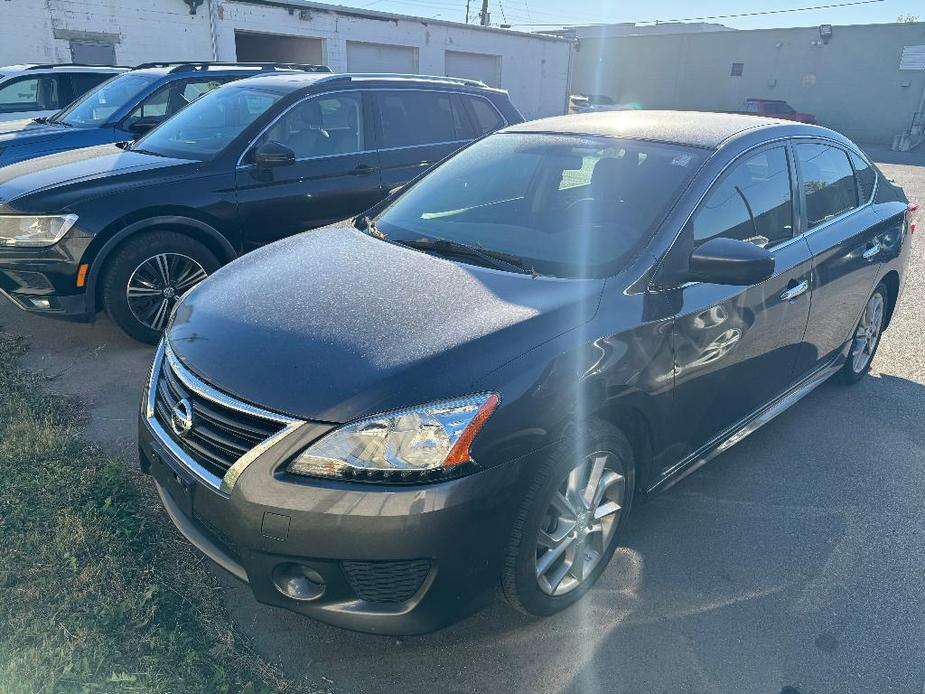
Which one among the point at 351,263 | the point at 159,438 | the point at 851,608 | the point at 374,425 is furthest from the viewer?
the point at 351,263

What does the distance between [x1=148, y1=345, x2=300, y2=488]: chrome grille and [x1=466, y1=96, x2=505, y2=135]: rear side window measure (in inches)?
176

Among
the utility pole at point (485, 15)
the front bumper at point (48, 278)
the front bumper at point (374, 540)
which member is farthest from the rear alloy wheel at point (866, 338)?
the utility pole at point (485, 15)

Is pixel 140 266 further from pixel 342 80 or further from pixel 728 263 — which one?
pixel 728 263

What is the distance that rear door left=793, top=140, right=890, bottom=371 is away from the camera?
362 centimetres

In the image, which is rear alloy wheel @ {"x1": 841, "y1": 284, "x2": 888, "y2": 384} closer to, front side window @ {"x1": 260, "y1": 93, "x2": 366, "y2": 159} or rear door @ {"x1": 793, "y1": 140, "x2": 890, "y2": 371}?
rear door @ {"x1": 793, "y1": 140, "x2": 890, "y2": 371}

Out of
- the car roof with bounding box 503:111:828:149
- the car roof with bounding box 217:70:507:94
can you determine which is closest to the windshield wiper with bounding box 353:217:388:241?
the car roof with bounding box 503:111:828:149

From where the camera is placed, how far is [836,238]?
12.2 feet

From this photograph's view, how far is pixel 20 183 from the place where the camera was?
15.2 feet

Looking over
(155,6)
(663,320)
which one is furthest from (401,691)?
(155,6)

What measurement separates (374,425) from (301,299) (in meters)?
0.78

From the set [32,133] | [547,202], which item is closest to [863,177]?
[547,202]

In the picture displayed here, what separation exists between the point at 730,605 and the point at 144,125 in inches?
278

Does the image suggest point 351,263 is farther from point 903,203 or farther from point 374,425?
point 903,203

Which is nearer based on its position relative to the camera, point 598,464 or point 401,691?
point 401,691
